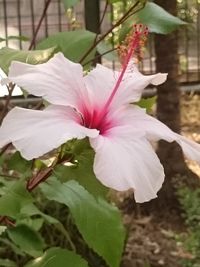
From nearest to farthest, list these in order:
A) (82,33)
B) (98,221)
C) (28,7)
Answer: (98,221) → (82,33) → (28,7)

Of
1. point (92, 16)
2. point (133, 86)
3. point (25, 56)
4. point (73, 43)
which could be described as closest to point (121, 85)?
point (133, 86)

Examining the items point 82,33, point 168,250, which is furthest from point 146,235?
point 82,33

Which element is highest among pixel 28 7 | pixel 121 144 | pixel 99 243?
pixel 121 144

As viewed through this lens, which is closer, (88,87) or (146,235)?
(88,87)

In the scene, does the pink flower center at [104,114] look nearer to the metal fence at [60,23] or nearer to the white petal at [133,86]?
the white petal at [133,86]

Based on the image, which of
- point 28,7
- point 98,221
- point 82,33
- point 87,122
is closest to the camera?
point 87,122

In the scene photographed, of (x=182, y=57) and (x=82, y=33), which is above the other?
(x=82, y=33)

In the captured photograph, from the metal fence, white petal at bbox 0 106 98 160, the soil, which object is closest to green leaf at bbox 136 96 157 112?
white petal at bbox 0 106 98 160

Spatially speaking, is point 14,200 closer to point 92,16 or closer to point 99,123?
point 99,123

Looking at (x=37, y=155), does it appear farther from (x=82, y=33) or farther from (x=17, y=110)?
(x=82, y=33)
